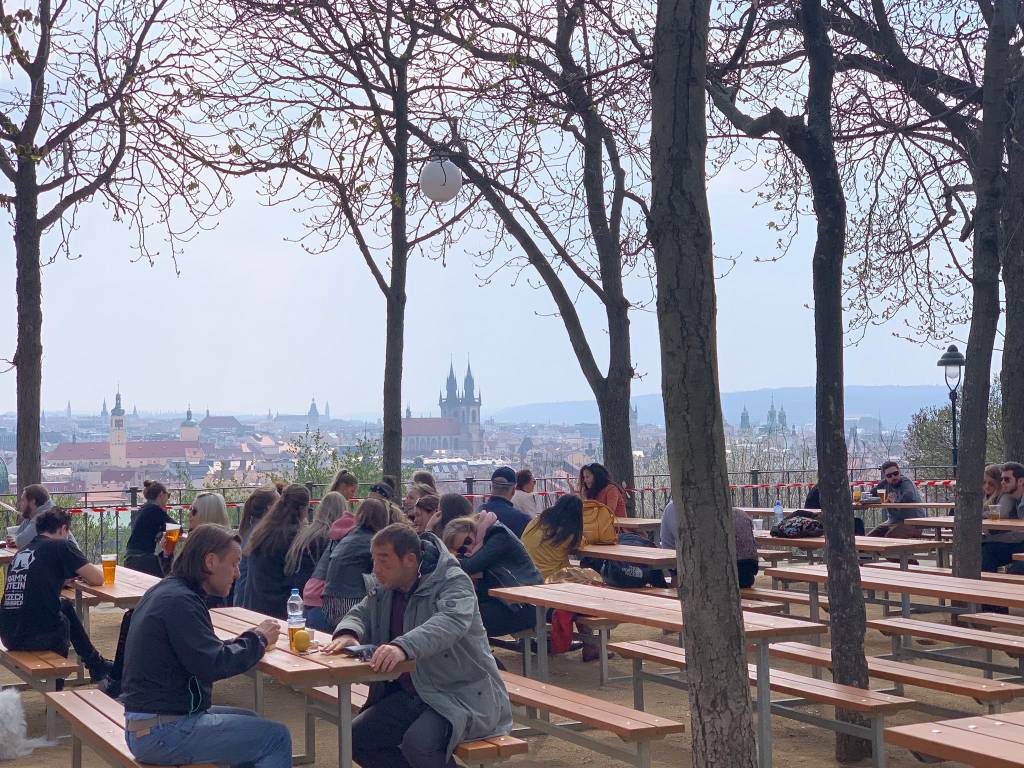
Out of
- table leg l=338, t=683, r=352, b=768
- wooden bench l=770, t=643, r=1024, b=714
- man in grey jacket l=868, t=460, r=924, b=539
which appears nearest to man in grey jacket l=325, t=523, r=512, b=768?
table leg l=338, t=683, r=352, b=768

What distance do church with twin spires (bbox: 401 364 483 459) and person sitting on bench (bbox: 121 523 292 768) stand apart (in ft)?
143

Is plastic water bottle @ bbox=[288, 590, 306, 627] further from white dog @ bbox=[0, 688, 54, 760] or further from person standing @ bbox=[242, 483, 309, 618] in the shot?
person standing @ bbox=[242, 483, 309, 618]

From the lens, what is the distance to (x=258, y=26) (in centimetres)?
1178

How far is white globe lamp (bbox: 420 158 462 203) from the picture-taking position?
9922 mm

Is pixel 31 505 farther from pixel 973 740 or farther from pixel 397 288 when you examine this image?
pixel 973 740

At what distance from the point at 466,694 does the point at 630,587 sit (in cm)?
477

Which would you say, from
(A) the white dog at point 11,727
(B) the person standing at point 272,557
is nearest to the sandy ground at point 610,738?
(A) the white dog at point 11,727

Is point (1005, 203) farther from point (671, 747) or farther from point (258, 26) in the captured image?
point (258, 26)

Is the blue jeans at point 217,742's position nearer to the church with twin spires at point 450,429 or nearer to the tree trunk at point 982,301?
the tree trunk at point 982,301

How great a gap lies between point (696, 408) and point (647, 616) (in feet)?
8.14

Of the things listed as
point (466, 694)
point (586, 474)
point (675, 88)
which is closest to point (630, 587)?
point (586, 474)

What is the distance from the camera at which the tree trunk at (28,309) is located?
1223cm

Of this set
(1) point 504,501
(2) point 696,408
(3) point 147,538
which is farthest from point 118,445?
(2) point 696,408

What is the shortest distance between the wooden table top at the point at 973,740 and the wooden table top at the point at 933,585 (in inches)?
101
